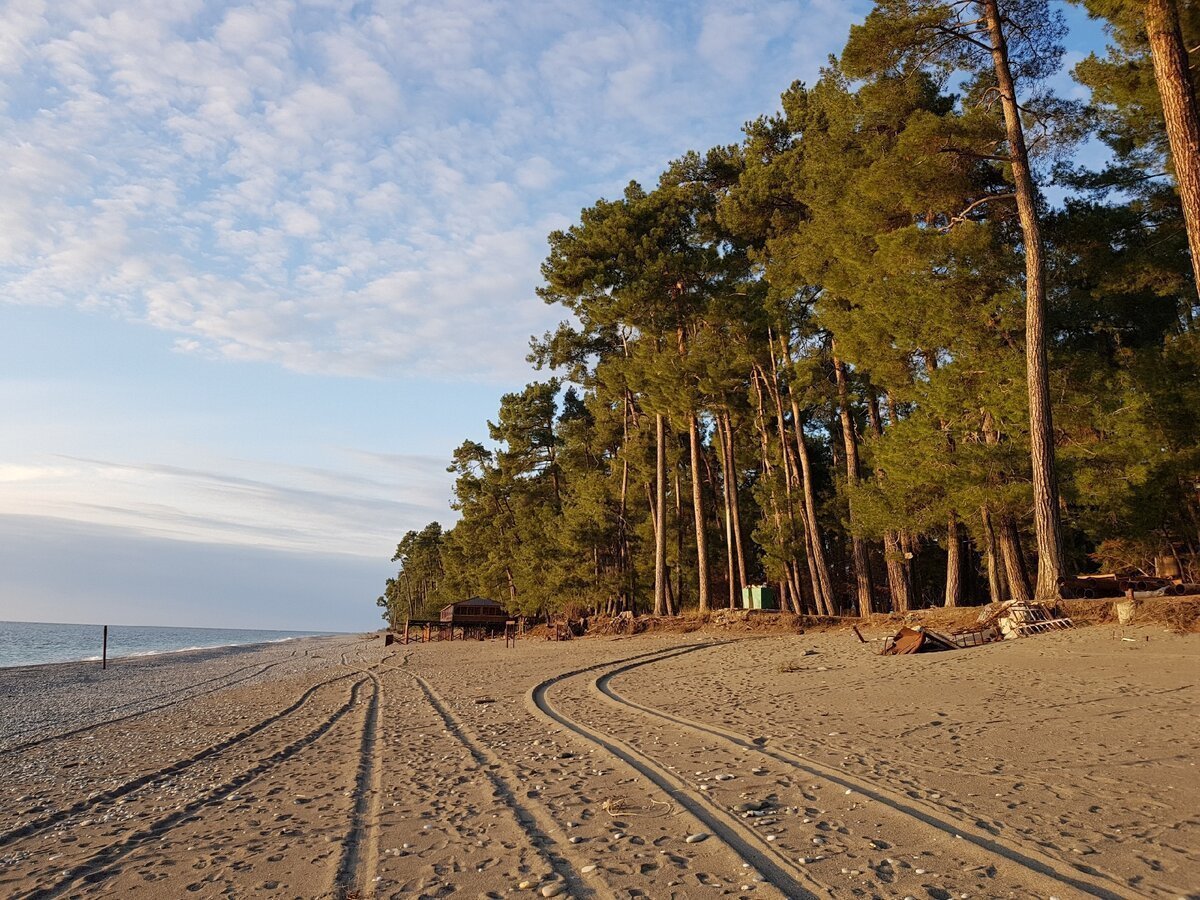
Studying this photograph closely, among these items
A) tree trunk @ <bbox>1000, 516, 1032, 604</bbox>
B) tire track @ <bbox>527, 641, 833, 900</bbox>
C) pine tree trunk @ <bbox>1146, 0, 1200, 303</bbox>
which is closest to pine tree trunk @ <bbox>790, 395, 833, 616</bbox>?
tree trunk @ <bbox>1000, 516, 1032, 604</bbox>

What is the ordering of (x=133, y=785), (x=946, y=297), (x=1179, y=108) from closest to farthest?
(x=133, y=785) < (x=1179, y=108) < (x=946, y=297)


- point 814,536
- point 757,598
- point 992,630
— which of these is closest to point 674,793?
point 992,630

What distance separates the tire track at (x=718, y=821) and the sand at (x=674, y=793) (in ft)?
0.08

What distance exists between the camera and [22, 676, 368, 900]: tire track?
4.73 meters

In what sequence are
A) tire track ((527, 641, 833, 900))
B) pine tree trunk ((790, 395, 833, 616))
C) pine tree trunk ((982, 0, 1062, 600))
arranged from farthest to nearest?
pine tree trunk ((790, 395, 833, 616)) < pine tree trunk ((982, 0, 1062, 600)) < tire track ((527, 641, 833, 900))

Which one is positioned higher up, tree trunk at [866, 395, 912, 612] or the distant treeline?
the distant treeline

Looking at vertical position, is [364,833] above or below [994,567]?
below

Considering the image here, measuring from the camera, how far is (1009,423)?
1742 centimetres

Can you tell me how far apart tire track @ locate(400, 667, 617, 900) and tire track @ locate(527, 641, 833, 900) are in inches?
36.1

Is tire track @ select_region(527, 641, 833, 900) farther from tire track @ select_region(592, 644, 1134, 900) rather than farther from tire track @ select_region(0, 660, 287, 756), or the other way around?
tire track @ select_region(0, 660, 287, 756)

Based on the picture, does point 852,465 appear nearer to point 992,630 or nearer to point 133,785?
point 992,630

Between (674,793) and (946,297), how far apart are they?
1553cm

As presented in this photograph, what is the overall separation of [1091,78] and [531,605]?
139 feet

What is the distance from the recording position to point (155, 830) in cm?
584
